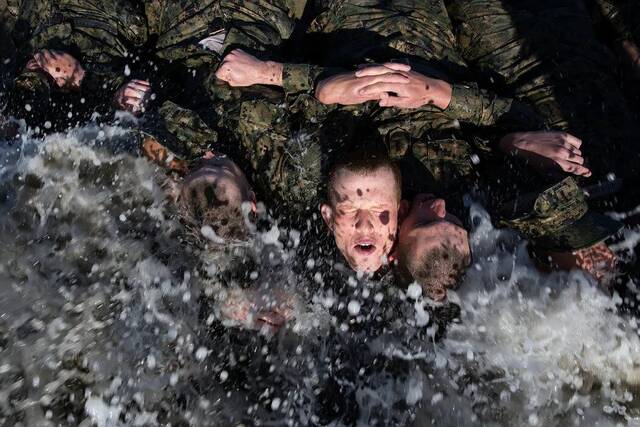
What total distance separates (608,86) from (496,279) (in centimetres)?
173

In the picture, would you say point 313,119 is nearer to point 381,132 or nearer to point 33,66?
→ point 381,132

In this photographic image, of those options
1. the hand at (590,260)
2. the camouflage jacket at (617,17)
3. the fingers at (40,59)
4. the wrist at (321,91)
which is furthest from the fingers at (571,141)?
the fingers at (40,59)

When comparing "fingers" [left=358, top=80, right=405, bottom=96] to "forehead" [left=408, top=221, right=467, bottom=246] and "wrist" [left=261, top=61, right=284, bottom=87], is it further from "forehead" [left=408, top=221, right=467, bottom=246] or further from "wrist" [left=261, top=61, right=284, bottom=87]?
"forehead" [left=408, top=221, right=467, bottom=246]

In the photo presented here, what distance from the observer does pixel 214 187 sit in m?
3.02

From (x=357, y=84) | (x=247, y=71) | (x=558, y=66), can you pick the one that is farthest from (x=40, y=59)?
(x=558, y=66)

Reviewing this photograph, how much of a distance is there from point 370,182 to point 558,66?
6.12 feet

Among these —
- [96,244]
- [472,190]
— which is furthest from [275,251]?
[472,190]

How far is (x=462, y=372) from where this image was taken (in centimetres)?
309

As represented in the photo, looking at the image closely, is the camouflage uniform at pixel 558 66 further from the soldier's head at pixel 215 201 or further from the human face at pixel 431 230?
the soldier's head at pixel 215 201

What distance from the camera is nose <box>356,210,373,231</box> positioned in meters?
3.00

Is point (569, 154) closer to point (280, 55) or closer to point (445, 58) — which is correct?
point (445, 58)

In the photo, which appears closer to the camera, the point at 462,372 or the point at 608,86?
the point at 462,372

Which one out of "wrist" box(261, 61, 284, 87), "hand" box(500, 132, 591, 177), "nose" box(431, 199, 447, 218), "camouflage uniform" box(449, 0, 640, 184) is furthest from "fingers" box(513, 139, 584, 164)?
"wrist" box(261, 61, 284, 87)

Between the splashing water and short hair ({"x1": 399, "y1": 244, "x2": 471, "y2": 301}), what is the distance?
0.50ft
